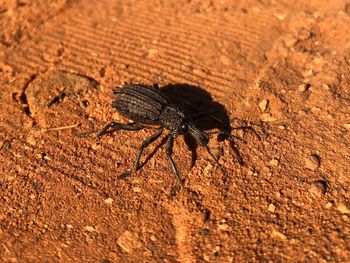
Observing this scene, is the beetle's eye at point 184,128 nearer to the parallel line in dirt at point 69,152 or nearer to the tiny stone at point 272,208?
the parallel line in dirt at point 69,152

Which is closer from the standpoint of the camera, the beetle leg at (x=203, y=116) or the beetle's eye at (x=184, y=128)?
the beetle's eye at (x=184, y=128)

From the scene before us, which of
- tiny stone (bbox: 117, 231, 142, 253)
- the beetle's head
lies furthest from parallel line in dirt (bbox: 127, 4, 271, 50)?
tiny stone (bbox: 117, 231, 142, 253)

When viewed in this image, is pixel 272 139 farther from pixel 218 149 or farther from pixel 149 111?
pixel 149 111

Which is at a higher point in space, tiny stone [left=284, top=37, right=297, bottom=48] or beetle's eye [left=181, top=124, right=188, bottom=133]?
tiny stone [left=284, top=37, right=297, bottom=48]

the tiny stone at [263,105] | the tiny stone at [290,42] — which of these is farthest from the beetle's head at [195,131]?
the tiny stone at [290,42]

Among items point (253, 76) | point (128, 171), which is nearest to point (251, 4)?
point (253, 76)

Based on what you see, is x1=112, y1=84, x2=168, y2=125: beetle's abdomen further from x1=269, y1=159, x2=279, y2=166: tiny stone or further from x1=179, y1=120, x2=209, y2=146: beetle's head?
x1=269, y1=159, x2=279, y2=166: tiny stone

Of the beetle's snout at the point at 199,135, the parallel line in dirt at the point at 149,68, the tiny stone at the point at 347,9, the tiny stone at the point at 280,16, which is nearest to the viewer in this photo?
the beetle's snout at the point at 199,135
